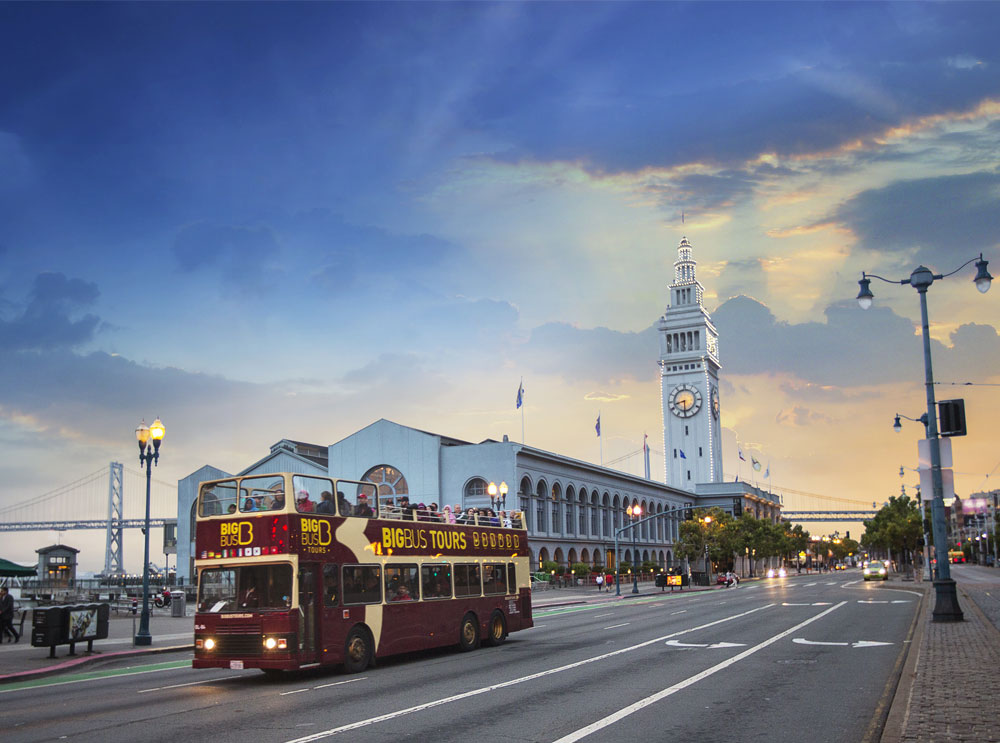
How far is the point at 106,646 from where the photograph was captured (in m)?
28.1

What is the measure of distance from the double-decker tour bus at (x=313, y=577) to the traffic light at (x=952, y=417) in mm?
14525

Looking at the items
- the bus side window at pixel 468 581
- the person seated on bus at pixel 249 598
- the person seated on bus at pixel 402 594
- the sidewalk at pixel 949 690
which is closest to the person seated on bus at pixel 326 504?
the person seated on bus at pixel 249 598

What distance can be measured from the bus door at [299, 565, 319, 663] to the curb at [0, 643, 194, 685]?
7.19 meters

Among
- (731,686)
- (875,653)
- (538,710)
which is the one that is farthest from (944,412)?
(538,710)

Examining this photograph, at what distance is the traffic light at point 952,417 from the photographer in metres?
25.7

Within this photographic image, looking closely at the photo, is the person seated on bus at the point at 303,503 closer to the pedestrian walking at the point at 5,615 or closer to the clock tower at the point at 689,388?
the pedestrian walking at the point at 5,615

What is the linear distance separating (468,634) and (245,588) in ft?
25.4

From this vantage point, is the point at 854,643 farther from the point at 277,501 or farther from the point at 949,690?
the point at 277,501

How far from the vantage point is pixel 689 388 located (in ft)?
565

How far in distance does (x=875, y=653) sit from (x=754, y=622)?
1084 centimetres

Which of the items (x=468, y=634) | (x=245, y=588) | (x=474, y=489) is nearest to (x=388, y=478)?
(x=474, y=489)

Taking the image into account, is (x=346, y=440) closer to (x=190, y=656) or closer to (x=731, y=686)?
(x=190, y=656)

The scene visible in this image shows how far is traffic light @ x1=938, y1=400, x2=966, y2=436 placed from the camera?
25656 mm

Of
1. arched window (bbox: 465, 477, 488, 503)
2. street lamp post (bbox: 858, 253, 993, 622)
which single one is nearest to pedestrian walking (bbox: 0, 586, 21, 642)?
street lamp post (bbox: 858, 253, 993, 622)
